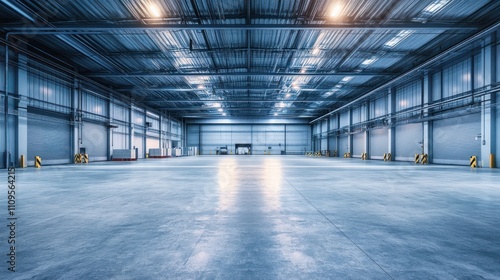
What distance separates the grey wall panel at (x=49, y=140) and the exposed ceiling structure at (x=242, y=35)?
4601mm

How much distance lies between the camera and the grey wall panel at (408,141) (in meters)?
20.3

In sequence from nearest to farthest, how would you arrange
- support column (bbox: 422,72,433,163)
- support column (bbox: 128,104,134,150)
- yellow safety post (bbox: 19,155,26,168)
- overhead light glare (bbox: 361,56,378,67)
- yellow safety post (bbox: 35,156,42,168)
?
yellow safety post (bbox: 19,155,26,168), yellow safety post (bbox: 35,156,42,168), overhead light glare (bbox: 361,56,378,67), support column (bbox: 422,72,433,163), support column (bbox: 128,104,134,150)

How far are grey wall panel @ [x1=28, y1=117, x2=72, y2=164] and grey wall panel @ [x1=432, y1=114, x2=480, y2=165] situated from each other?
1095 inches

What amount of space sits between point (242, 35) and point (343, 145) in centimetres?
2731

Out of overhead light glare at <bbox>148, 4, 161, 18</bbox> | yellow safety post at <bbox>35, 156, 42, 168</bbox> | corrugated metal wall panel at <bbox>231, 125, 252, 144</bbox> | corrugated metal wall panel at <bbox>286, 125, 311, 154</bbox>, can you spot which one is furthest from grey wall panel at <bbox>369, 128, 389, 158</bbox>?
yellow safety post at <bbox>35, 156, 42, 168</bbox>

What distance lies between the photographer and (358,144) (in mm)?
31391

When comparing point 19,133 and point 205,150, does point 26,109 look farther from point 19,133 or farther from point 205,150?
point 205,150

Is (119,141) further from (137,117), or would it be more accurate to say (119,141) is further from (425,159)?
(425,159)

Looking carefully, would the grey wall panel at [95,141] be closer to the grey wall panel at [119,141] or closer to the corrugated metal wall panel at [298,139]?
the grey wall panel at [119,141]

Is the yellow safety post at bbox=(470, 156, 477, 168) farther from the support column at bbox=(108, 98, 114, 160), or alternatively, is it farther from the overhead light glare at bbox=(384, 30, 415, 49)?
the support column at bbox=(108, 98, 114, 160)

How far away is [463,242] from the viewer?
116 inches

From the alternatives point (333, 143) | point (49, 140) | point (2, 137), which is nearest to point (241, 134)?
point (333, 143)

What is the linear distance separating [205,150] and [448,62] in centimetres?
3955

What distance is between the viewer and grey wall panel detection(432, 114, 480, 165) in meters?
15.2
